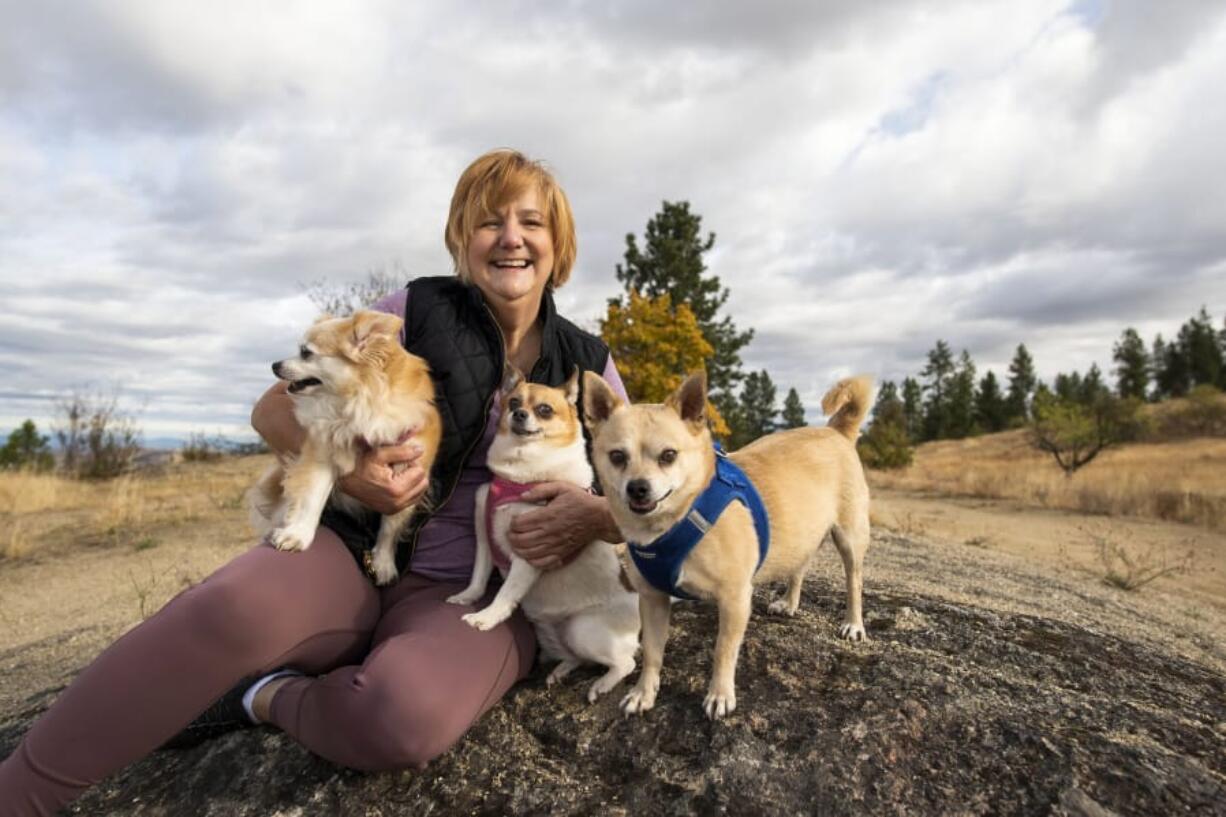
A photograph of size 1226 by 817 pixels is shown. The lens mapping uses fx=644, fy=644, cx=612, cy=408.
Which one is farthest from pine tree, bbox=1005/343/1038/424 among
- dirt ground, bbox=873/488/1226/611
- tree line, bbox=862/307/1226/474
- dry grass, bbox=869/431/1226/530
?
dirt ground, bbox=873/488/1226/611

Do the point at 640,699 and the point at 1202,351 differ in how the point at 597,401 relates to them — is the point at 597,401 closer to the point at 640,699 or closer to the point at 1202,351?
the point at 640,699

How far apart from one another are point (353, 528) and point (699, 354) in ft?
57.0

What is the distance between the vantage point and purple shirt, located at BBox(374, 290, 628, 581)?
10.2ft

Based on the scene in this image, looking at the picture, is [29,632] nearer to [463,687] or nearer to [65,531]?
[65,531]

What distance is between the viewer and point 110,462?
1902cm

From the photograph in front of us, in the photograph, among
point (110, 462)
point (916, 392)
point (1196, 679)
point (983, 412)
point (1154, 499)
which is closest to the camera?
point (1196, 679)

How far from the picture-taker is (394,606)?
2.88 metres

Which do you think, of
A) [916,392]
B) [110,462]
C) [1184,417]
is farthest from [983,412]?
[110,462]

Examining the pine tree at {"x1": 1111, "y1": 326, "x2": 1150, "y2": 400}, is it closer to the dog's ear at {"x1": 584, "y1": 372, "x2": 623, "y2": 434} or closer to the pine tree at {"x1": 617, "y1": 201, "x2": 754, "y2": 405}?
the pine tree at {"x1": 617, "y1": 201, "x2": 754, "y2": 405}

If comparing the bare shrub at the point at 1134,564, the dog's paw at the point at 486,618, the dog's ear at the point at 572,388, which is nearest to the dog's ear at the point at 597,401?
the dog's ear at the point at 572,388

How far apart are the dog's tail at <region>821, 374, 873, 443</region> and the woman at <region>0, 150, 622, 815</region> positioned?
1.43 metres

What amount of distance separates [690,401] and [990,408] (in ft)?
245

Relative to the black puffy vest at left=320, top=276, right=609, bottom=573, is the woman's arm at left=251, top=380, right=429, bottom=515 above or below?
below

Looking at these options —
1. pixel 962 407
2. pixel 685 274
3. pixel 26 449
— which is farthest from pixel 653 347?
pixel 962 407
